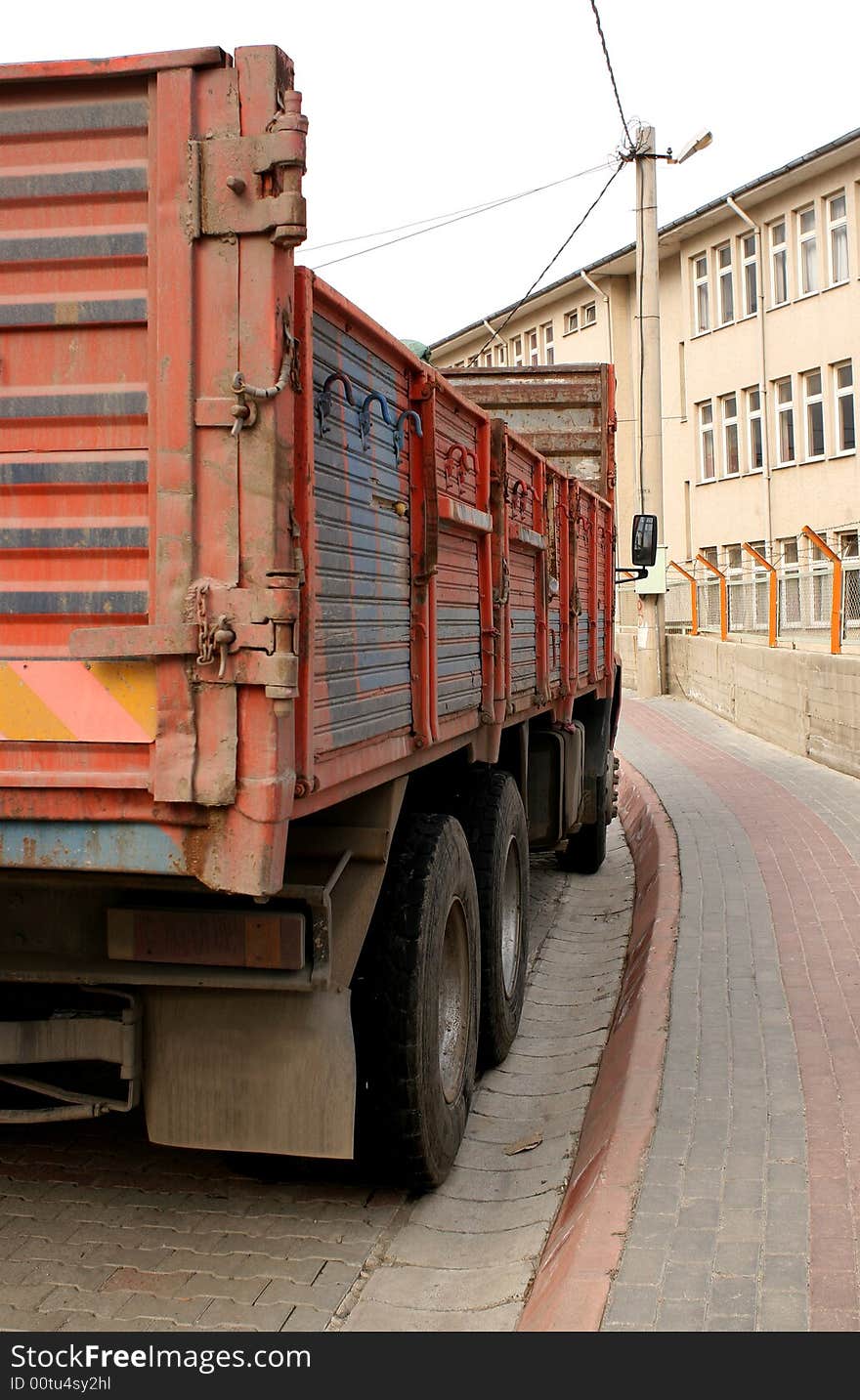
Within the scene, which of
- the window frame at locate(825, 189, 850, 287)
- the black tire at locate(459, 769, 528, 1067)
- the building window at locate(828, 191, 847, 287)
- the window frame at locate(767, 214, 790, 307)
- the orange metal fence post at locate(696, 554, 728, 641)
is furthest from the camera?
the window frame at locate(767, 214, 790, 307)

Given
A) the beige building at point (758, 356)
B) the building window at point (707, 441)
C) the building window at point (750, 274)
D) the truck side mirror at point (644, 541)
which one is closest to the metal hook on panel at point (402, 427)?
the truck side mirror at point (644, 541)

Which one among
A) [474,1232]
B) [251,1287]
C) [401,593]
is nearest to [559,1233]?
[474,1232]

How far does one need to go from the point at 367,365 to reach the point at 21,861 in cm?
167

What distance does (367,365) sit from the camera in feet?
13.4

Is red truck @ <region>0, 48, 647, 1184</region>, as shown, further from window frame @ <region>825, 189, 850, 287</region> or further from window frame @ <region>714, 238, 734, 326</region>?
window frame @ <region>714, 238, 734, 326</region>

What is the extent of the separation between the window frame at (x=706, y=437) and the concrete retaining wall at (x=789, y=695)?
13012 millimetres

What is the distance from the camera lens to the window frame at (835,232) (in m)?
28.9

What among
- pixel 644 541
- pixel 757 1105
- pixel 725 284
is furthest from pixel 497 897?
pixel 725 284

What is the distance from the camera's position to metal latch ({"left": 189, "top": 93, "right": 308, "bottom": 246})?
3188mm

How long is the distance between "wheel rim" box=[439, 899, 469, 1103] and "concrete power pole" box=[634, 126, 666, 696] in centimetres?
1844

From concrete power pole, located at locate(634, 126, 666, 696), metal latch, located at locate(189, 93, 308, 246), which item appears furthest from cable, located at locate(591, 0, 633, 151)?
metal latch, located at locate(189, 93, 308, 246)

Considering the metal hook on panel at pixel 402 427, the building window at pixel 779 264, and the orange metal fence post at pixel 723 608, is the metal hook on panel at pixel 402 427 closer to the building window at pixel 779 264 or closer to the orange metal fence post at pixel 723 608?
the orange metal fence post at pixel 723 608
